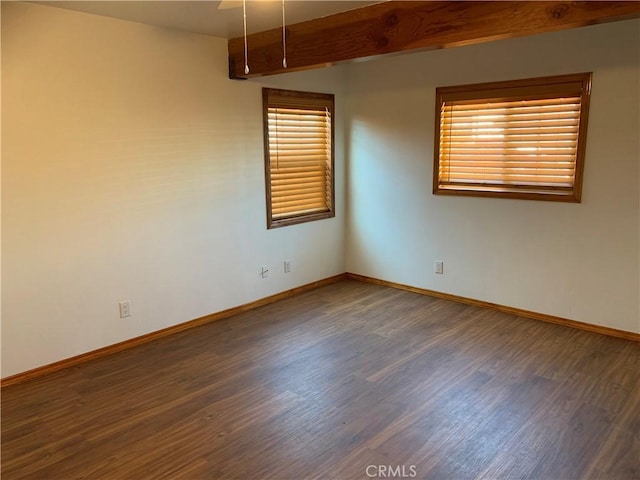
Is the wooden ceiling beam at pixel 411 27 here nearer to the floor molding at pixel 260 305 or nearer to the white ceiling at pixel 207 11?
the white ceiling at pixel 207 11

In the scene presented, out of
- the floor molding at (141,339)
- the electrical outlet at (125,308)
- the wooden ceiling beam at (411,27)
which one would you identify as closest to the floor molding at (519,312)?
the floor molding at (141,339)

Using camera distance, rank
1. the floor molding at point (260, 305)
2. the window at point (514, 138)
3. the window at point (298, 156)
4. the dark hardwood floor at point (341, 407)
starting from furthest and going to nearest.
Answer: the window at point (298, 156), the window at point (514, 138), the floor molding at point (260, 305), the dark hardwood floor at point (341, 407)

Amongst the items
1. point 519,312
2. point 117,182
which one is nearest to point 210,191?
point 117,182

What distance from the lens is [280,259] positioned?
462 cm

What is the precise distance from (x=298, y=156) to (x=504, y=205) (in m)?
1.97

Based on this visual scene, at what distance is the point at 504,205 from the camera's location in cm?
405

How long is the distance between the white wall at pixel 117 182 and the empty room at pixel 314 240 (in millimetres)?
16

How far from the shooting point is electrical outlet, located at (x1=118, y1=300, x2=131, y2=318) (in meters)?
3.49

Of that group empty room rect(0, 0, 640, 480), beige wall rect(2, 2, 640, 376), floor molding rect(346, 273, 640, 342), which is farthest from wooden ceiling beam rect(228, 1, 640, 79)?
floor molding rect(346, 273, 640, 342)

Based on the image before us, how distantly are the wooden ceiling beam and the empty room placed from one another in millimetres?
13

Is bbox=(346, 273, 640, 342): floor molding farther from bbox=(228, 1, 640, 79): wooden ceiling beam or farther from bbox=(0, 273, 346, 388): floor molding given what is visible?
bbox=(228, 1, 640, 79): wooden ceiling beam

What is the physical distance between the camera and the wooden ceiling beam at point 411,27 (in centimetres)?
224

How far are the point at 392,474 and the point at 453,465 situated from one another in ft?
0.98

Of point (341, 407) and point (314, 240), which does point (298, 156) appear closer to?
point (314, 240)
